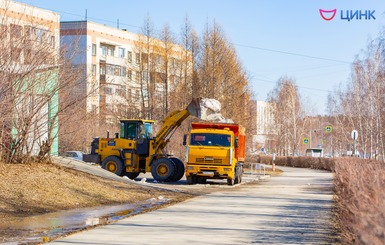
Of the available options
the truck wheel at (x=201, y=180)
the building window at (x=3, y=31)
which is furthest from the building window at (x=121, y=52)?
the building window at (x=3, y=31)

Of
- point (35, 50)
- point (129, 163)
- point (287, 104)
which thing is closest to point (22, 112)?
point (35, 50)

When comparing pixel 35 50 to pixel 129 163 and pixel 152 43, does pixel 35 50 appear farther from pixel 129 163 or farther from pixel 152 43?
pixel 152 43

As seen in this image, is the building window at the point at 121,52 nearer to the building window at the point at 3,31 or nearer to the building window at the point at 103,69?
the building window at the point at 103,69

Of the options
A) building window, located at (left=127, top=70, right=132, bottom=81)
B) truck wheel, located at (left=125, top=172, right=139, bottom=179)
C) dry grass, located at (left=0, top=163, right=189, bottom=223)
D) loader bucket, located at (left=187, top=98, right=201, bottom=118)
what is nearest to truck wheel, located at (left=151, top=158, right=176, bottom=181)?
truck wheel, located at (left=125, top=172, right=139, bottom=179)

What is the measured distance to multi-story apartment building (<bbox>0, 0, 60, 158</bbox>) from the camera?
2141cm

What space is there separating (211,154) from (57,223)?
57.5 feet

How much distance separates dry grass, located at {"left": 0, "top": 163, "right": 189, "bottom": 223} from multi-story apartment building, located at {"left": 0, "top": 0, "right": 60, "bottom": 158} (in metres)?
1.00

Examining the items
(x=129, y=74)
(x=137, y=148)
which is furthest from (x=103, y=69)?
(x=137, y=148)

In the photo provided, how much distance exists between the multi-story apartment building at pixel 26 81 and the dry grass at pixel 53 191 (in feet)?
3.28

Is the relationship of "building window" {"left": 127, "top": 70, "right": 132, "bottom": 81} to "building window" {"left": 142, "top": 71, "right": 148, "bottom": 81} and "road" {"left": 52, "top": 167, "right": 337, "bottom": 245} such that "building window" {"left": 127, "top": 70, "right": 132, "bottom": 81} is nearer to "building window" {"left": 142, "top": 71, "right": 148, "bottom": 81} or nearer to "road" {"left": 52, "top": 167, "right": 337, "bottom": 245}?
"building window" {"left": 142, "top": 71, "right": 148, "bottom": 81}

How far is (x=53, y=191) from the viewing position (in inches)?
827

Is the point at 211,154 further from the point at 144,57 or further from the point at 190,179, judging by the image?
the point at 144,57

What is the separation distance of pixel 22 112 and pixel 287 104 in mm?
87220

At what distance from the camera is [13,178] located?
68.4ft
